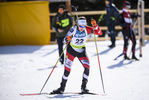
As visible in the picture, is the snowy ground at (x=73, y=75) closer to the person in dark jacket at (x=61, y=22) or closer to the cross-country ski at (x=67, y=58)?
the cross-country ski at (x=67, y=58)

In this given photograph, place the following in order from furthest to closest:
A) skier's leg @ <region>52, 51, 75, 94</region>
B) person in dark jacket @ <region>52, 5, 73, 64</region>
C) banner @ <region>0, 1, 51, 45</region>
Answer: banner @ <region>0, 1, 51, 45</region> < person in dark jacket @ <region>52, 5, 73, 64</region> < skier's leg @ <region>52, 51, 75, 94</region>

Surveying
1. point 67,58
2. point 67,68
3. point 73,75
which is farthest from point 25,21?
point 67,68

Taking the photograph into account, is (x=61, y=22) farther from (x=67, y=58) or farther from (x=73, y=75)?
(x=67, y=58)

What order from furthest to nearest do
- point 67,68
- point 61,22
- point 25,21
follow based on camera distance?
point 25,21 < point 61,22 < point 67,68

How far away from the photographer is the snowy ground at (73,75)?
527cm

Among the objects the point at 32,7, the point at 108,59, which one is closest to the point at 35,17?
the point at 32,7

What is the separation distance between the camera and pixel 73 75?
711 centimetres

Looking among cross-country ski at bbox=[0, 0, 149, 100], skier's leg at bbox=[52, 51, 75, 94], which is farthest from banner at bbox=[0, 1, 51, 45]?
skier's leg at bbox=[52, 51, 75, 94]

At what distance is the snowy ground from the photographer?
17.3ft

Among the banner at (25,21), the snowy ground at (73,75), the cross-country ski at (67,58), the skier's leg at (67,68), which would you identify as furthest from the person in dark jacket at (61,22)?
the banner at (25,21)

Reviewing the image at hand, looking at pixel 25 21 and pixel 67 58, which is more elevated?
pixel 67 58

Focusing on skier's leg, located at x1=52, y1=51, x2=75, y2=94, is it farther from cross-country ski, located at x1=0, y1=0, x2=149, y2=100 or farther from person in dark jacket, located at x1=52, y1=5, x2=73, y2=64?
person in dark jacket, located at x1=52, y1=5, x2=73, y2=64

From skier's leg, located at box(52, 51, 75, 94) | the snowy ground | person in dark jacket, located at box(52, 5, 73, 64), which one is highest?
person in dark jacket, located at box(52, 5, 73, 64)

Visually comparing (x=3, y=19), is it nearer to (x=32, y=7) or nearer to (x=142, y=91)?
(x=32, y=7)
